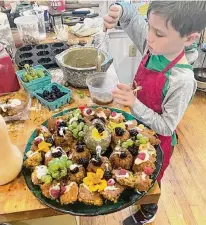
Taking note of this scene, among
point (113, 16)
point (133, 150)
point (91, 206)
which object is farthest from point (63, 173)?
point (113, 16)

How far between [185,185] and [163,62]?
3.27 ft

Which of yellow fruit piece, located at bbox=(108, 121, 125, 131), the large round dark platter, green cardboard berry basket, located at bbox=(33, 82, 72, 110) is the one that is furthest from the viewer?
green cardboard berry basket, located at bbox=(33, 82, 72, 110)

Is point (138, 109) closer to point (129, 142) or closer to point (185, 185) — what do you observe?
point (129, 142)

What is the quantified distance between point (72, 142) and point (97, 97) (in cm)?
26

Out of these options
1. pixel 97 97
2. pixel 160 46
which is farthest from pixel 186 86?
pixel 97 97

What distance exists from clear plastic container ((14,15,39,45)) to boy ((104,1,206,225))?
531 millimetres

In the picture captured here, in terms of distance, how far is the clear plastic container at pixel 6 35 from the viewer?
137 centimetres

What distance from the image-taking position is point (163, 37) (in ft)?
2.94

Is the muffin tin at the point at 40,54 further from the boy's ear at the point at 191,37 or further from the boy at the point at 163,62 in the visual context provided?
the boy's ear at the point at 191,37

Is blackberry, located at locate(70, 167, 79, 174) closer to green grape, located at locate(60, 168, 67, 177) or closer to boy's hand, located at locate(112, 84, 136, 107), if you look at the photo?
green grape, located at locate(60, 168, 67, 177)

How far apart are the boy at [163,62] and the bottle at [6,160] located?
1.35 feet

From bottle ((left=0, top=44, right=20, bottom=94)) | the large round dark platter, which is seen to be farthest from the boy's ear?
bottle ((left=0, top=44, right=20, bottom=94))

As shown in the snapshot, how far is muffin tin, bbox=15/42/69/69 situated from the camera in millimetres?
1300

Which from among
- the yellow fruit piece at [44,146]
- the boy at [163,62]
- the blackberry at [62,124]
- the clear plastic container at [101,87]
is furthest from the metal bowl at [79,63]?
the yellow fruit piece at [44,146]
